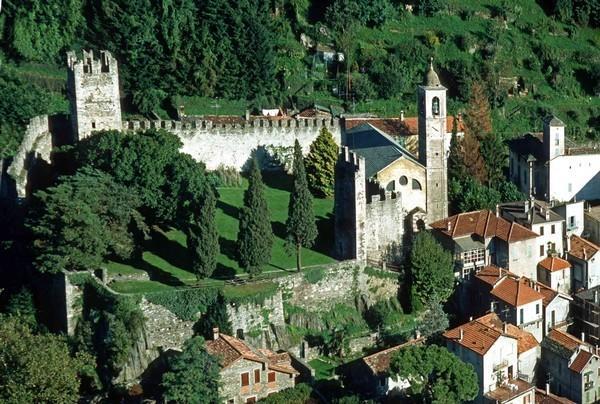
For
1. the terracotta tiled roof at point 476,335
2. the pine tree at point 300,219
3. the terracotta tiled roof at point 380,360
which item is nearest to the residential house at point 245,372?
A: the terracotta tiled roof at point 380,360

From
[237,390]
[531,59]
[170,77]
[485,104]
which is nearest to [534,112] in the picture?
[531,59]

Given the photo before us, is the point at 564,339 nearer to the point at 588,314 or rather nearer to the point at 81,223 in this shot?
the point at 588,314

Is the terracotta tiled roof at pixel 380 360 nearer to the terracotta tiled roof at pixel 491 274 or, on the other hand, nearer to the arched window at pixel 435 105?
the terracotta tiled roof at pixel 491 274

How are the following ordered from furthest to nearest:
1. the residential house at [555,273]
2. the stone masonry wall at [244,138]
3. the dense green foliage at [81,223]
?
the stone masonry wall at [244,138]
the residential house at [555,273]
the dense green foliage at [81,223]

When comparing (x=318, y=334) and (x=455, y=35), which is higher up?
(x=455, y=35)

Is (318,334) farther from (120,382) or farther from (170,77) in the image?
(170,77)
